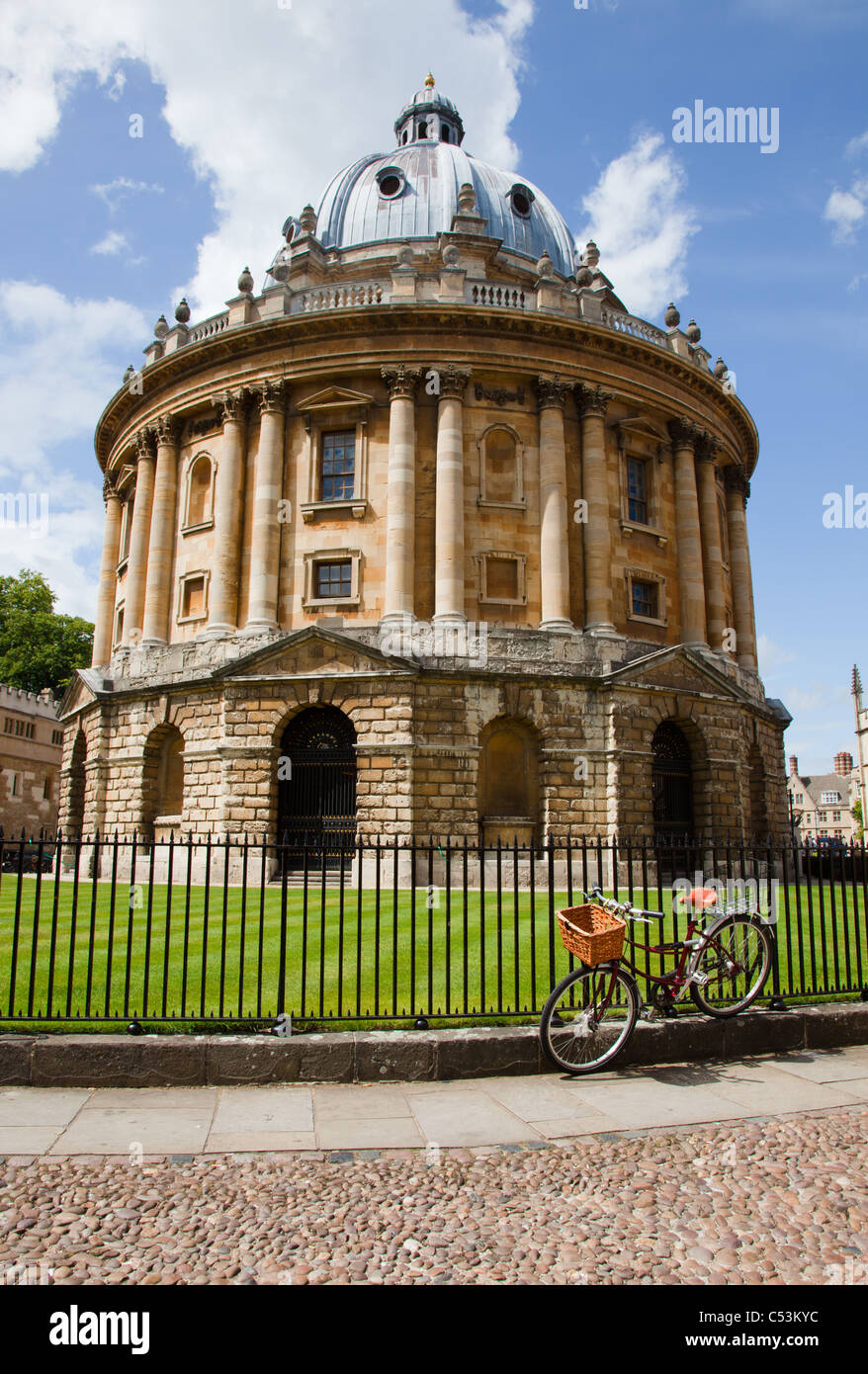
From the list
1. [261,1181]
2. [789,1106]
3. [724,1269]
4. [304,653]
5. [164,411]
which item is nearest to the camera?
[724,1269]

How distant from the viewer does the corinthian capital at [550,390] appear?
2591 cm

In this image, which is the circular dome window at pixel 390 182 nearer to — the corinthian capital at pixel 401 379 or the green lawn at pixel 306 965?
the corinthian capital at pixel 401 379

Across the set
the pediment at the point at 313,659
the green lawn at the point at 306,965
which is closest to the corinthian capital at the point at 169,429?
the pediment at the point at 313,659

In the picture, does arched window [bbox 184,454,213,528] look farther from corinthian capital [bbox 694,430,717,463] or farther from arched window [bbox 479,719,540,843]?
corinthian capital [bbox 694,430,717,463]

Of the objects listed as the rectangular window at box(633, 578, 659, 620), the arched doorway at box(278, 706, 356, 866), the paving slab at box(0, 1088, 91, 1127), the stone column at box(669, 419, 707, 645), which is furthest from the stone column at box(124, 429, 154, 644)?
the paving slab at box(0, 1088, 91, 1127)

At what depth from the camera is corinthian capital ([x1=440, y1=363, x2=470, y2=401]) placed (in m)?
25.3

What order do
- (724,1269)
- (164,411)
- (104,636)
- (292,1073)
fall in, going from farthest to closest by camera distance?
(104,636) → (164,411) → (292,1073) → (724,1269)

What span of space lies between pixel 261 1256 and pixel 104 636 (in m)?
31.3

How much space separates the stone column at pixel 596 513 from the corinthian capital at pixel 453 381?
3.62m

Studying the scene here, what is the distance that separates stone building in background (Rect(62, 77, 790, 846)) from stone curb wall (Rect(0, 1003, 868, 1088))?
1398 cm

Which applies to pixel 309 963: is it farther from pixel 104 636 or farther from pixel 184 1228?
pixel 104 636

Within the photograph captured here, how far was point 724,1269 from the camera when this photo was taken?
3.88 m

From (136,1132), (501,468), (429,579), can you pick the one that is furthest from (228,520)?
(136,1132)
